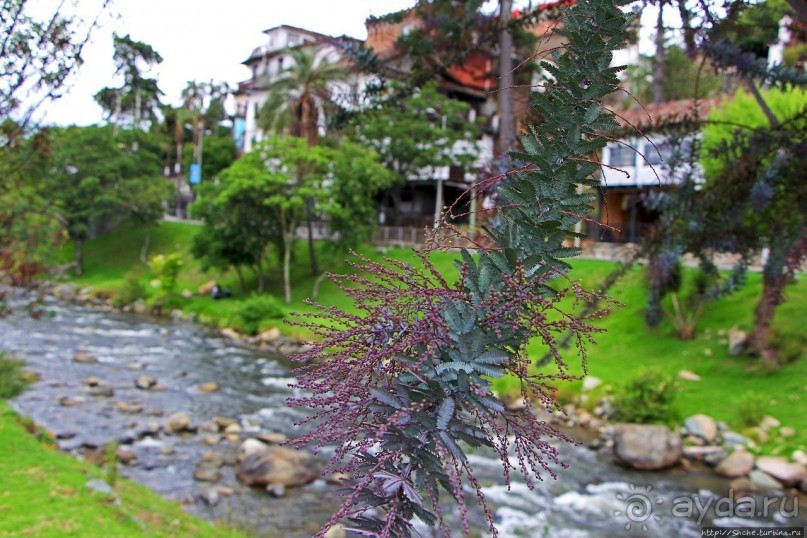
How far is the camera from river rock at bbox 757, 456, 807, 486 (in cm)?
1269

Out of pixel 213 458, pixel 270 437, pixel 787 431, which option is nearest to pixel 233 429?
pixel 270 437

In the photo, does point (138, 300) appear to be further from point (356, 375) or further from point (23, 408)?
point (356, 375)

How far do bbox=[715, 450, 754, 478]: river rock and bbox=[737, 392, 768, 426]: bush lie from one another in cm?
173

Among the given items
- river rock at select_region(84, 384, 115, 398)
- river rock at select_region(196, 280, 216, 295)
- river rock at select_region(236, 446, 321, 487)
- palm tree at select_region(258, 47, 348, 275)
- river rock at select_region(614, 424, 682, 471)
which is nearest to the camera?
river rock at select_region(236, 446, 321, 487)

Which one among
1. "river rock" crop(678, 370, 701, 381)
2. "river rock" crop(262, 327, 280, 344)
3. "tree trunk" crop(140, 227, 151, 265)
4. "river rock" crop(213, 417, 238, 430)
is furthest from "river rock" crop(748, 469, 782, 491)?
"tree trunk" crop(140, 227, 151, 265)

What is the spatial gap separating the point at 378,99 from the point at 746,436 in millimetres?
13012

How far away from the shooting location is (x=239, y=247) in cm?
3444

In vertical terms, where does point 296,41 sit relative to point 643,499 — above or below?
above

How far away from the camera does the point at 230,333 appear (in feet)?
94.6

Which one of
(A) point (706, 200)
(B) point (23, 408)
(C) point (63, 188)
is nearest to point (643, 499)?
(A) point (706, 200)

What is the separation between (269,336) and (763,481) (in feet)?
62.8

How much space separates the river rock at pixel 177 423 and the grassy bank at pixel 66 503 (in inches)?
175

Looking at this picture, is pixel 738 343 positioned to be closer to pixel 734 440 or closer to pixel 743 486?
pixel 734 440

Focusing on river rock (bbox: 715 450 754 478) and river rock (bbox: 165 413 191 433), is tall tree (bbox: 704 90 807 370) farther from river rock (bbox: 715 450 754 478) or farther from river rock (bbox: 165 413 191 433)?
river rock (bbox: 165 413 191 433)
